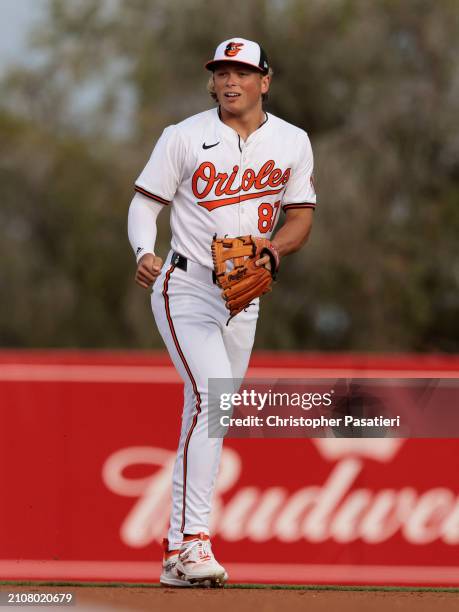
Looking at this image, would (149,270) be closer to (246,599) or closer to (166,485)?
(246,599)

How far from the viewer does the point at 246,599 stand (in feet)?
17.4

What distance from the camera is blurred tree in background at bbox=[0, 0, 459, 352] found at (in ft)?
75.2

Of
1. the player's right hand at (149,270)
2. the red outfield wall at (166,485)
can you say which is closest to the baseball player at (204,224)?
the player's right hand at (149,270)

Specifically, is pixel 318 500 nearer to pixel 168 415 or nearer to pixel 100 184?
pixel 168 415

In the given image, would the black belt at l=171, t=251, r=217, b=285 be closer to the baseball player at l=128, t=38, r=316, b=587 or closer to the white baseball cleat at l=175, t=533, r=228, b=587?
the baseball player at l=128, t=38, r=316, b=587

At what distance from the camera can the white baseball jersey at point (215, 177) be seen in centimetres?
523

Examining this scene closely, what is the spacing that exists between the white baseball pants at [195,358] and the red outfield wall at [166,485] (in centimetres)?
82

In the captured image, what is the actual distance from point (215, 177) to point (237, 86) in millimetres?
381

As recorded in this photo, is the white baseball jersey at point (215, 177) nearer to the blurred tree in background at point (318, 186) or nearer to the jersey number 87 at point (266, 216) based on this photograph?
the jersey number 87 at point (266, 216)

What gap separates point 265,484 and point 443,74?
18454 mm

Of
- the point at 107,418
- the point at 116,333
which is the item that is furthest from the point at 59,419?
the point at 116,333

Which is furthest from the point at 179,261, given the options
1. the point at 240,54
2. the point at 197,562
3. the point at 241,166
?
the point at 197,562

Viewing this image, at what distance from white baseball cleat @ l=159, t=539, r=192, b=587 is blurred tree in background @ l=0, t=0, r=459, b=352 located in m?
16.7

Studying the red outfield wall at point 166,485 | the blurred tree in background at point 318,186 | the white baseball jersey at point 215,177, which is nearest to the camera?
the white baseball jersey at point 215,177
